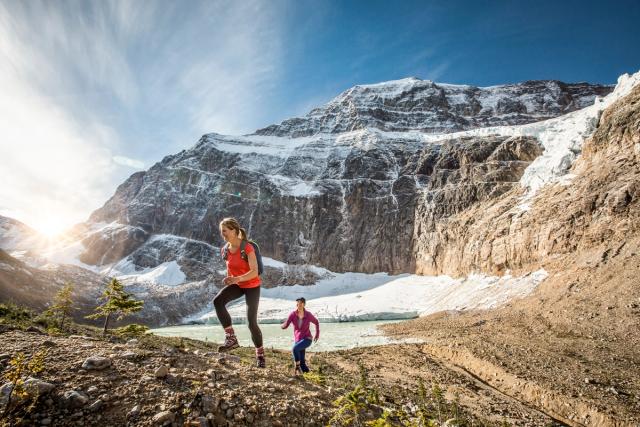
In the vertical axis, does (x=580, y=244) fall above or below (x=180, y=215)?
below

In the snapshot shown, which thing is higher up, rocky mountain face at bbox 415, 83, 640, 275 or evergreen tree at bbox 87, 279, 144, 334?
rocky mountain face at bbox 415, 83, 640, 275

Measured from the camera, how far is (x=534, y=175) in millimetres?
49906

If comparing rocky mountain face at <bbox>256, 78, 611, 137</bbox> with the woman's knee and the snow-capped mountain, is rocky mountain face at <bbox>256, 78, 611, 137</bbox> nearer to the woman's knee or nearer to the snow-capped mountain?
the snow-capped mountain

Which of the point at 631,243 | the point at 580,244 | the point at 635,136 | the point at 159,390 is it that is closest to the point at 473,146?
the point at 635,136

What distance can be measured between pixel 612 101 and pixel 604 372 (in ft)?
148

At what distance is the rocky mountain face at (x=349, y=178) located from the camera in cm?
8019

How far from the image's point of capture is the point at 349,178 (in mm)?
100938

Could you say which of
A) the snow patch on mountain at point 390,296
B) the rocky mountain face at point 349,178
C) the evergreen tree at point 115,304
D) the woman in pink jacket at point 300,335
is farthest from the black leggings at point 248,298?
the rocky mountain face at point 349,178

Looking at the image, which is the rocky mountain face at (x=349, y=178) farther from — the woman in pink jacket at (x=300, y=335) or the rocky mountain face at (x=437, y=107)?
the woman in pink jacket at (x=300, y=335)

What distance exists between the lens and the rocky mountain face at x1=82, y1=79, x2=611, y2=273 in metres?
80.2

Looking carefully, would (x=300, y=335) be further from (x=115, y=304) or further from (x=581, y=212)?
(x=581, y=212)

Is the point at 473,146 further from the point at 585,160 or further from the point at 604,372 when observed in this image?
the point at 604,372

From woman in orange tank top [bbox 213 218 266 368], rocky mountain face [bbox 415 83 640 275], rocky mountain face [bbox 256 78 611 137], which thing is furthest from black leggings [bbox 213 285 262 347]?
rocky mountain face [bbox 256 78 611 137]

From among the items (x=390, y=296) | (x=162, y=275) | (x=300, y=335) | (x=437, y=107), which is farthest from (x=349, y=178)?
(x=300, y=335)
